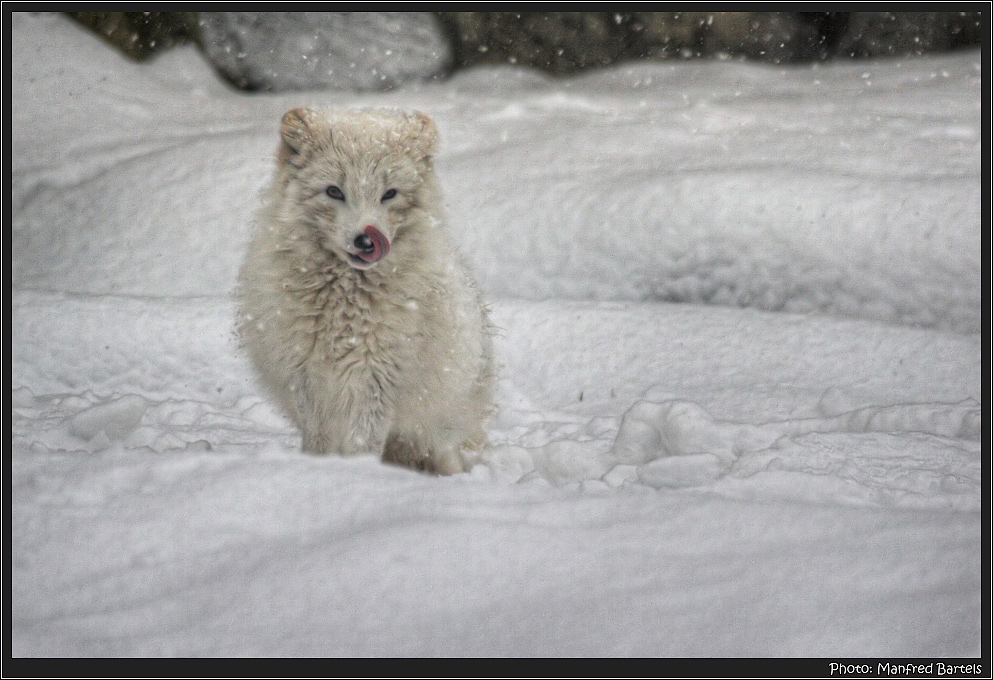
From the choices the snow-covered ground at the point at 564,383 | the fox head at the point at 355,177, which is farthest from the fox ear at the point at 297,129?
the snow-covered ground at the point at 564,383

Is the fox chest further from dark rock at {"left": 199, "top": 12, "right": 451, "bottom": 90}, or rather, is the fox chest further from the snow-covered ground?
dark rock at {"left": 199, "top": 12, "right": 451, "bottom": 90}

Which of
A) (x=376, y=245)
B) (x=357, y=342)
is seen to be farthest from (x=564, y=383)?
(x=376, y=245)

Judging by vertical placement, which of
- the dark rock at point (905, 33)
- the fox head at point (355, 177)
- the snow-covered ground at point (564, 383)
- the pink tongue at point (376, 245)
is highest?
the dark rock at point (905, 33)

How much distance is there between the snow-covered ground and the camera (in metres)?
1.68

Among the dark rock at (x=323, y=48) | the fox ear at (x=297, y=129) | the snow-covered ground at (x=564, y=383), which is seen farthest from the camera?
the dark rock at (x=323, y=48)

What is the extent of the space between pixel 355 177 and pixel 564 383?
2234mm

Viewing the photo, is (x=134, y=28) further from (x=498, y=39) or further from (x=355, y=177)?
(x=355, y=177)

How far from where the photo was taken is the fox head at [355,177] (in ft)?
9.14

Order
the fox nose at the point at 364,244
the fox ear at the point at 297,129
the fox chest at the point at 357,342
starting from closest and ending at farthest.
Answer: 1. the fox nose at the point at 364,244
2. the fox ear at the point at 297,129
3. the fox chest at the point at 357,342

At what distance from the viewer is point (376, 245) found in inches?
109

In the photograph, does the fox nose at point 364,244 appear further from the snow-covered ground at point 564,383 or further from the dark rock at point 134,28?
the dark rock at point 134,28

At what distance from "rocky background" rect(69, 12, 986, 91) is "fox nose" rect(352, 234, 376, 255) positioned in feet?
23.9

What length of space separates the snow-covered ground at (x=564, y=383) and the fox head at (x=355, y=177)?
0.85 meters

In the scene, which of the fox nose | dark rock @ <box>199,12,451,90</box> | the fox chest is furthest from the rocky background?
the fox nose
